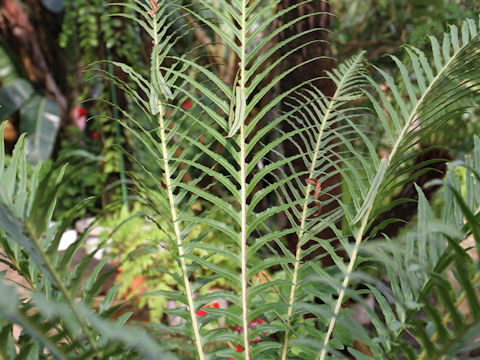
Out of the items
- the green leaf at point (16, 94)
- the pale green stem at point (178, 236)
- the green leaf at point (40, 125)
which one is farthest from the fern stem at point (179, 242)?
the green leaf at point (16, 94)

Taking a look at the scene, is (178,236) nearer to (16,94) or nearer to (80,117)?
(80,117)

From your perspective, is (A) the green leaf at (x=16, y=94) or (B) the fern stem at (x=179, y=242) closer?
(B) the fern stem at (x=179, y=242)

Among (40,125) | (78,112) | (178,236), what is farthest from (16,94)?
(178,236)

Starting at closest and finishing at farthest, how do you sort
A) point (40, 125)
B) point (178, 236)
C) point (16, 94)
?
point (178, 236), point (40, 125), point (16, 94)

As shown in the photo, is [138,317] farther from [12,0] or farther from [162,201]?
[12,0]

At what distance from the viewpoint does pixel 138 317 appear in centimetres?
193

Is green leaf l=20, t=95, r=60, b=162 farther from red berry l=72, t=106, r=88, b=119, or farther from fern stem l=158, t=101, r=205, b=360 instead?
fern stem l=158, t=101, r=205, b=360

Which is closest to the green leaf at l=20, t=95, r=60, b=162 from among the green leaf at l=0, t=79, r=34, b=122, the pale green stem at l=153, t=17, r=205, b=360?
the green leaf at l=0, t=79, r=34, b=122

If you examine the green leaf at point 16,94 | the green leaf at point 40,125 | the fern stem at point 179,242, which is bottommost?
the fern stem at point 179,242

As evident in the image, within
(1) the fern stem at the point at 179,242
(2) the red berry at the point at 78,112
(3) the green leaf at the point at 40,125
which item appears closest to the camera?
(1) the fern stem at the point at 179,242

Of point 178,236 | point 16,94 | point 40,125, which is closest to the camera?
point 178,236

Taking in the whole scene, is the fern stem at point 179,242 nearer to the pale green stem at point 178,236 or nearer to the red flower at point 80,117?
the pale green stem at point 178,236

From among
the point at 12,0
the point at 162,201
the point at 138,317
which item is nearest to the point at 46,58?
the point at 12,0

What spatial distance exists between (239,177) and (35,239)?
0.31m
